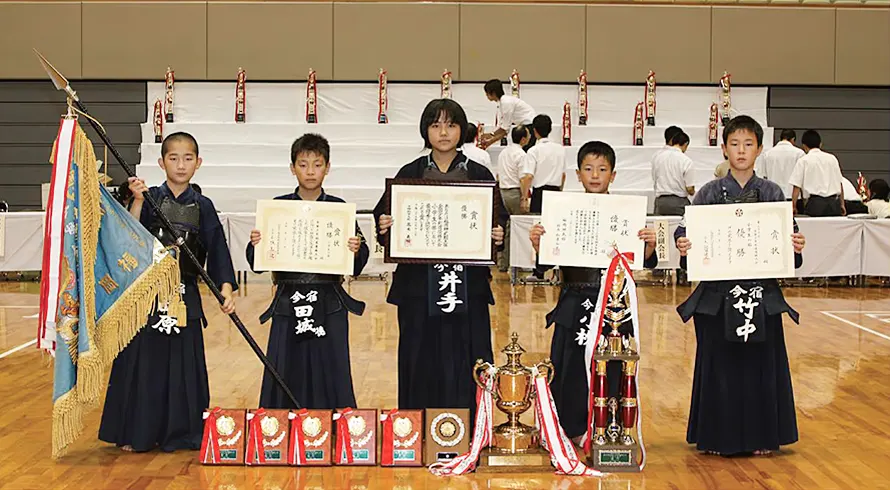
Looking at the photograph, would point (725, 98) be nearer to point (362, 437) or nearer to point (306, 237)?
point (306, 237)

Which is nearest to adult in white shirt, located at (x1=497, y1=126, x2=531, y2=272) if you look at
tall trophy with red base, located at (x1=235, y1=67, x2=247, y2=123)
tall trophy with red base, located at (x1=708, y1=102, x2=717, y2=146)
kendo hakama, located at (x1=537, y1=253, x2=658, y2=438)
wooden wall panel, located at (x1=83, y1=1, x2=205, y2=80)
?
tall trophy with red base, located at (x1=708, y1=102, x2=717, y2=146)

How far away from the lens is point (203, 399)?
4.50 meters

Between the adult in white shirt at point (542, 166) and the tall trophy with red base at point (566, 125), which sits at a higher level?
the tall trophy with red base at point (566, 125)

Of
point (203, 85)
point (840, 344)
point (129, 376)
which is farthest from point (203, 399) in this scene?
point (203, 85)

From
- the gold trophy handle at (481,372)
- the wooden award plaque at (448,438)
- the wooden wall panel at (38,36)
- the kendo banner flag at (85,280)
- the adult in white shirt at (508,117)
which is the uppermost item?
the wooden wall panel at (38,36)

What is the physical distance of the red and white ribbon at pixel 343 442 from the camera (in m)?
4.17

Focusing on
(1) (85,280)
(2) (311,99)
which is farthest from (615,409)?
(2) (311,99)

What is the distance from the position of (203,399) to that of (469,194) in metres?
1.41

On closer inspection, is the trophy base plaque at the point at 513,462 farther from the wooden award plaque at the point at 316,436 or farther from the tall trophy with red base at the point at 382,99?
the tall trophy with red base at the point at 382,99

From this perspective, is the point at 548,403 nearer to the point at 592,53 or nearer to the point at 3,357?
the point at 3,357

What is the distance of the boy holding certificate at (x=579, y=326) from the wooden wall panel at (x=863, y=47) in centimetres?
1147

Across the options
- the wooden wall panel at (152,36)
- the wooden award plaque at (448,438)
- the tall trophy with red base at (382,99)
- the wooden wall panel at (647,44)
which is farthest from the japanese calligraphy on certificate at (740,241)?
the wooden wall panel at (152,36)

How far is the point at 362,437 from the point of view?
13.7ft

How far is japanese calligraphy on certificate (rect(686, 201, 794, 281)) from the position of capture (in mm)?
4305
